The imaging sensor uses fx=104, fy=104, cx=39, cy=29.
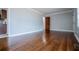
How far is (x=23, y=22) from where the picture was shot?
4352mm

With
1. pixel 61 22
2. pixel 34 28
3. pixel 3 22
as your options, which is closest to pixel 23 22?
pixel 34 28

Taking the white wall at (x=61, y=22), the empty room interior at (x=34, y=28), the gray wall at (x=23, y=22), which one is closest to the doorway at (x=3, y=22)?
the empty room interior at (x=34, y=28)

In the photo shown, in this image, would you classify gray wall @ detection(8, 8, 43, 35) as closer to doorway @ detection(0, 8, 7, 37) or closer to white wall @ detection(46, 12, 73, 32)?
doorway @ detection(0, 8, 7, 37)

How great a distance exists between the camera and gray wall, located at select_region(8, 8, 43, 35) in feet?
12.5

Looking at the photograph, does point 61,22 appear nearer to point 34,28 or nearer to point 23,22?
point 34,28

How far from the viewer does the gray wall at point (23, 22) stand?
12.5ft

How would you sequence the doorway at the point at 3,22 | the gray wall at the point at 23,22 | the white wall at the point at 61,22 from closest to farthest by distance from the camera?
the white wall at the point at 61,22, the gray wall at the point at 23,22, the doorway at the point at 3,22

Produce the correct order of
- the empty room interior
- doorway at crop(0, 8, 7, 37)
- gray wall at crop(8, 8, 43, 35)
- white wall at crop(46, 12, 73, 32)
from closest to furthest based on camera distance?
white wall at crop(46, 12, 73, 32) → the empty room interior → gray wall at crop(8, 8, 43, 35) → doorway at crop(0, 8, 7, 37)

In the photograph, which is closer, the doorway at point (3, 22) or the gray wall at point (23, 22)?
the gray wall at point (23, 22)

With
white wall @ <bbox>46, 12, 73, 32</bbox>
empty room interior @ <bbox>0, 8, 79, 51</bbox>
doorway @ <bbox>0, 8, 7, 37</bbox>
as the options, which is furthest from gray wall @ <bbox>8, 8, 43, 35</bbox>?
white wall @ <bbox>46, 12, 73, 32</bbox>

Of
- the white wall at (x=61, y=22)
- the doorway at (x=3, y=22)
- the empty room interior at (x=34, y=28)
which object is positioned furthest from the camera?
the doorway at (x=3, y=22)

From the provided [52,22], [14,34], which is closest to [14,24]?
[14,34]

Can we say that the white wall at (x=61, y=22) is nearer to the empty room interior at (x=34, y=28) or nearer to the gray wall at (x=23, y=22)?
the empty room interior at (x=34, y=28)
